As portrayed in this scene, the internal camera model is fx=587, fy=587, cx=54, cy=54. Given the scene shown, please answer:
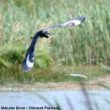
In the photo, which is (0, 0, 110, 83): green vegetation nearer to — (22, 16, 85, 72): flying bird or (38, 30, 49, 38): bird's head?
(22, 16, 85, 72): flying bird

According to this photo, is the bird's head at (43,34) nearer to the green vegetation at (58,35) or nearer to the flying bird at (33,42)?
the flying bird at (33,42)

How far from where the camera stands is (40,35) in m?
7.80

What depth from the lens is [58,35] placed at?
8.64m

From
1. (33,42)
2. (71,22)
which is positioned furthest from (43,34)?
(71,22)

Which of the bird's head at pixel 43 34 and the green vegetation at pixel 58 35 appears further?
the green vegetation at pixel 58 35

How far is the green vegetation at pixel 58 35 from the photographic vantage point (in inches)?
320

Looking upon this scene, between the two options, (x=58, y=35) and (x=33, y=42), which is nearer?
(x=33, y=42)

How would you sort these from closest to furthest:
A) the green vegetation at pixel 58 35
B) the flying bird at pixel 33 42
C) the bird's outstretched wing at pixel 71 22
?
the flying bird at pixel 33 42 < the green vegetation at pixel 58 35 < the bird's outstretched wing at pixel 71 22

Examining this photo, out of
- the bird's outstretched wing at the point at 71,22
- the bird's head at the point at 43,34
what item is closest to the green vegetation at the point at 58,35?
the bird's outstretched wing at the point at 71,22

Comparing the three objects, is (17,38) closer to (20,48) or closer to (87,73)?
(20,48)

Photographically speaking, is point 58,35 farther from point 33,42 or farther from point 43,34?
point 33,42

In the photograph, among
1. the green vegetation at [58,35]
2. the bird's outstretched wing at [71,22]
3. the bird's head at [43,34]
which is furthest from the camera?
the bird's outstretched wing at [71,22]

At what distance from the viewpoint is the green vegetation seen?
320 inches

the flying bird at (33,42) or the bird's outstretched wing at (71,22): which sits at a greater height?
the bird's outstretched wing at (71,22)
